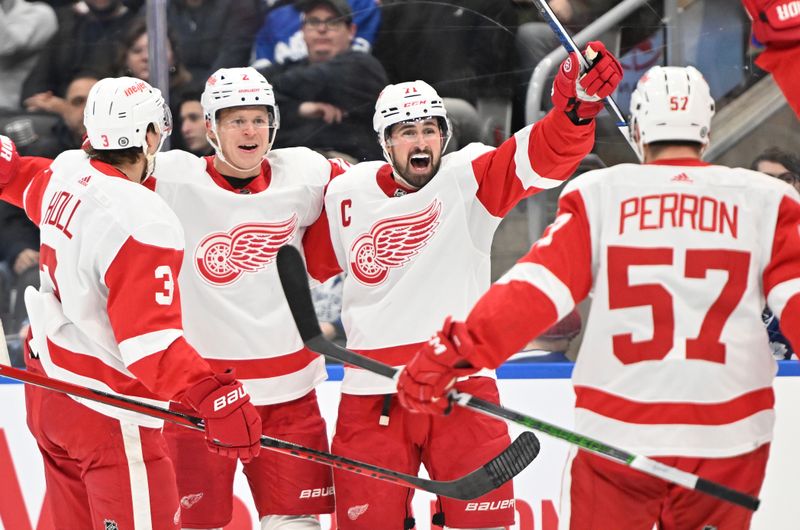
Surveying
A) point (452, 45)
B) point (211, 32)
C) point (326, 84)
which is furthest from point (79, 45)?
point (452, 45)

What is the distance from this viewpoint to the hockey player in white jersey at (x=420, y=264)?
3.04 metres

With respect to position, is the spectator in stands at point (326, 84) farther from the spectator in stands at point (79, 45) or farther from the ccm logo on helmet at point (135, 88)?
the ccm logo on helmet at point (135, 88)

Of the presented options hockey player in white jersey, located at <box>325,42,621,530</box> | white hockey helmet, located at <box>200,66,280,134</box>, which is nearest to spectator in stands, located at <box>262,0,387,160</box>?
white hockey helmet, located at <box>200,66,280,134</box>

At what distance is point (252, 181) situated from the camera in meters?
3.18

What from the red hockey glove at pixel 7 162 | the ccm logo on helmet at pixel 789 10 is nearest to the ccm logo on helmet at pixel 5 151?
the red hockey glove at pixel 7 162

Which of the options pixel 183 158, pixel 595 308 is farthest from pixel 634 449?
pixel 183 158

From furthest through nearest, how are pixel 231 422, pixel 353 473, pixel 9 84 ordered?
pixel 9 84
pixel 353 473
pixel 231 422

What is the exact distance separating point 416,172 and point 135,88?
72cm

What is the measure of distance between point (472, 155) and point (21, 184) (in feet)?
3.94

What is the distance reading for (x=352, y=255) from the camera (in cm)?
311

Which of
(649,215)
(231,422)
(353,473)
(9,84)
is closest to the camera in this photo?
(649,215)

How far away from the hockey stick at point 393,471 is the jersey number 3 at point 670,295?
0.51 meters

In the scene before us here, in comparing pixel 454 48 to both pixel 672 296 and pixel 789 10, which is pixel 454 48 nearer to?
pixel 789 10

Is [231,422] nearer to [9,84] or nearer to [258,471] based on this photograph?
[258,471]
